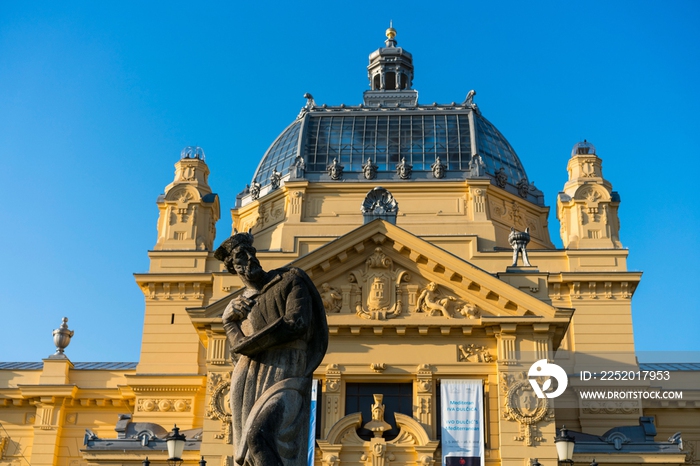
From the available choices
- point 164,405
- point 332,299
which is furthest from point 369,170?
point 332,299

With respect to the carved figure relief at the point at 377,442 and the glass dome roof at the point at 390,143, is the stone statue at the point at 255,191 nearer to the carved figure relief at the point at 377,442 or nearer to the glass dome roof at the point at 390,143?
the glass dome roof at the point at 390,143

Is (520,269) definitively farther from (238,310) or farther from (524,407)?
(238,310)

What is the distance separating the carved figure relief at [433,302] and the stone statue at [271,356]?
22.1 metres

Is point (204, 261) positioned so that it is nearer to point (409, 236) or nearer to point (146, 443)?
point (146, 443)

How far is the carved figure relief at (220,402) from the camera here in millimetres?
30906

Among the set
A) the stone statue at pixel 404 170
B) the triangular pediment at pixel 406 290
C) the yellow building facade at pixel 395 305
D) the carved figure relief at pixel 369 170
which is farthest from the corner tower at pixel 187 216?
the triangular pediment at pixel 406 290

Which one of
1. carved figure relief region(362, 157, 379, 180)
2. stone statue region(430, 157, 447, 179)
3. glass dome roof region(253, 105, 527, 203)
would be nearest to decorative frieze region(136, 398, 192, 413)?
glass dome roof region(253, 105, 527, 203)

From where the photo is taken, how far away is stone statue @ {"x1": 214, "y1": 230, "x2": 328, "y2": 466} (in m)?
9.27

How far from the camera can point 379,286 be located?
3238 cm

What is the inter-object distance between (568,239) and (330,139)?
43.7 ft

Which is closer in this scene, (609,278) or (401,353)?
(401,353)

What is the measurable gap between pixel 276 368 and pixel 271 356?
131 millimetres

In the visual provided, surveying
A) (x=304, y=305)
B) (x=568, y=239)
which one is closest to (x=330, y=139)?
(x=568, y=239)

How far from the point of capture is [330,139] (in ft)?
166
